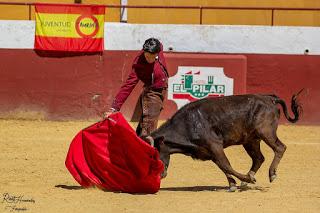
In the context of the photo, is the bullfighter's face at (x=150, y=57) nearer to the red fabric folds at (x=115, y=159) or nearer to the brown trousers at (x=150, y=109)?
the brown trousers at (x=150, y=109)

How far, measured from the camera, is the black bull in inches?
310

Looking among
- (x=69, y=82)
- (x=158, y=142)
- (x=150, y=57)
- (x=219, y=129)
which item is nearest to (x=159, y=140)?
(x=158, y=142)

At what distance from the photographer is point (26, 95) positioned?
14070 mm

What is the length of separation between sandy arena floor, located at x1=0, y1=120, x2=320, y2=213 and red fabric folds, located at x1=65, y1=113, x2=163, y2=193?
0.15m

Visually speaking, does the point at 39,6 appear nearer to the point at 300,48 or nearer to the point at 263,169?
the point at 300,48

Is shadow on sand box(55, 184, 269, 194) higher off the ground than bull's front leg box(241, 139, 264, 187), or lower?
lower

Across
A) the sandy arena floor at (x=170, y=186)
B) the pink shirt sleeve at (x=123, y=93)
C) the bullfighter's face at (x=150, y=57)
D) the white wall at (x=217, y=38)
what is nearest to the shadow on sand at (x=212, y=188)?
the sandy arena floor at (x=170, y=186)

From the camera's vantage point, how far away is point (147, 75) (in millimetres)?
8320

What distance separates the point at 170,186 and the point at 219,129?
2.88ft

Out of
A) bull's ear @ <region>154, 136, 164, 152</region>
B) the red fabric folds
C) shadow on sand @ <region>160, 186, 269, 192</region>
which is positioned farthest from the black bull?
the red fabric folds

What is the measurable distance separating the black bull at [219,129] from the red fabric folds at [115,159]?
26cm

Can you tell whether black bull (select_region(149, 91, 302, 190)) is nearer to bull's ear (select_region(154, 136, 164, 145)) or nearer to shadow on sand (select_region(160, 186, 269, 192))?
bull's ear (select_region(154, 136, 164, 145))

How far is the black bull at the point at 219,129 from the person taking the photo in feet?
25.8

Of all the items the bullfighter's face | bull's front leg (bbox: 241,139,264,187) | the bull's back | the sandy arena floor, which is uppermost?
the bullfighter's face
